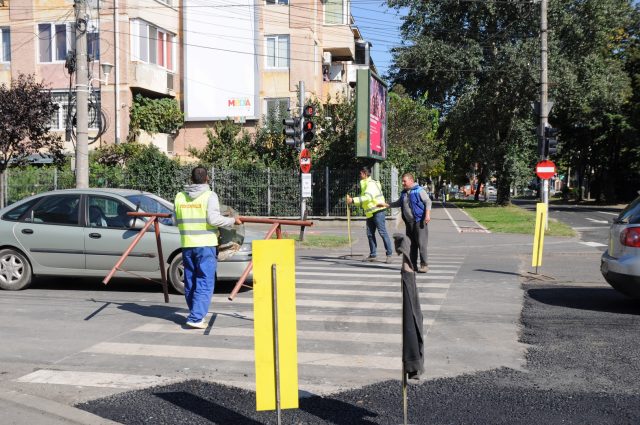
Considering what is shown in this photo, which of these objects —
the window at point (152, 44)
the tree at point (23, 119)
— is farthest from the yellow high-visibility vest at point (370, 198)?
the window at point (152, 44)

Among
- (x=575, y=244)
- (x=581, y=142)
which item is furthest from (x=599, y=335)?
(x=581, y=142)

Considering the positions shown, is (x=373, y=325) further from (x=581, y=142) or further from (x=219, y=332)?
(x=581, y=142)

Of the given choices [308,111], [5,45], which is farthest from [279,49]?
[308,111]

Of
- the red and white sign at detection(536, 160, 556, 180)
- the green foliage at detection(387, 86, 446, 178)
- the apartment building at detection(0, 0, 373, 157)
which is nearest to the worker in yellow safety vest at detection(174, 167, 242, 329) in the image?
the red and white sign at detection(536, 160, 556, 180)

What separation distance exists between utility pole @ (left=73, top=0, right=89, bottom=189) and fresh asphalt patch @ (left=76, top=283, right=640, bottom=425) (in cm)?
1134

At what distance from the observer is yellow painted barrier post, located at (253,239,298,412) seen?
428 cm

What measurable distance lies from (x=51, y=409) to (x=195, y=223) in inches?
117

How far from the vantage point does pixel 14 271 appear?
10469 mm

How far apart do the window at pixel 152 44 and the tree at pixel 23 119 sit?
6653 millimetres

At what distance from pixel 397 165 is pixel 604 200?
3347cm

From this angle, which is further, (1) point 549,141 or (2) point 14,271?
(1) point 549,141

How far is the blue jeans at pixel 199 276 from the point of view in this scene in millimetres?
7512

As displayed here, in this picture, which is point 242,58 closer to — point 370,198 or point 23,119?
point 23,119

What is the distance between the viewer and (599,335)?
7402mm
